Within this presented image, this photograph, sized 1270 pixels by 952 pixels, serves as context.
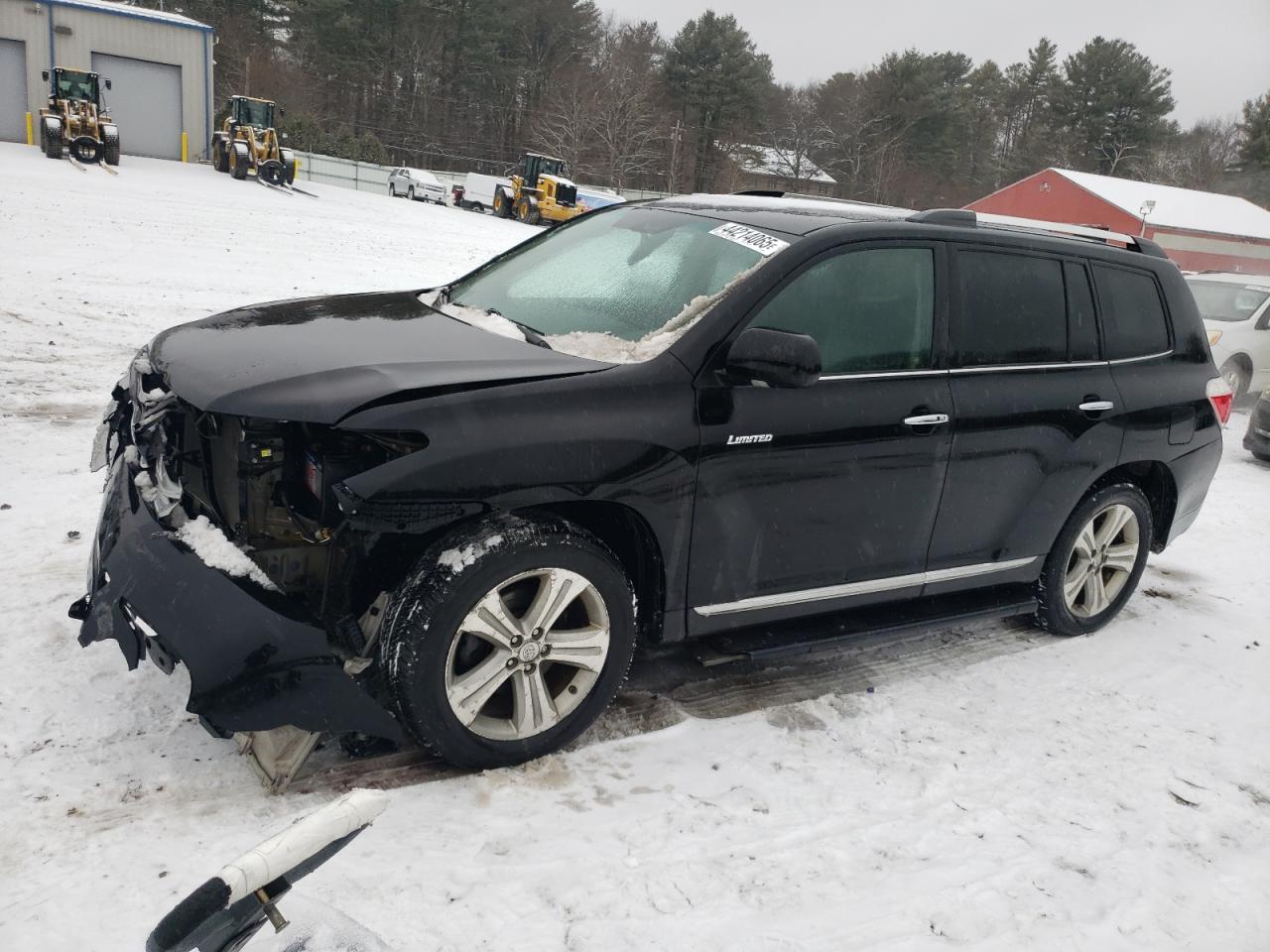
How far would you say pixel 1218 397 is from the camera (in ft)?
16.4

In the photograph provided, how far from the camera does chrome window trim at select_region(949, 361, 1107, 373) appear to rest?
3953 millimetres

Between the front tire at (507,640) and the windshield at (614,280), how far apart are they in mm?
757

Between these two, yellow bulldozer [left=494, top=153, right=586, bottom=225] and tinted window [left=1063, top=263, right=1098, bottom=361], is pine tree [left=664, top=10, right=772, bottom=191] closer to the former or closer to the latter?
yellow bulldozer [left=494, top=153, right=586, bottom=225]

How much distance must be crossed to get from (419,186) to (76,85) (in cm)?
1240

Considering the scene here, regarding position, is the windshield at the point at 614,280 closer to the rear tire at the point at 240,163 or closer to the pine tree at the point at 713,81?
the rear tire at the point at 240,163

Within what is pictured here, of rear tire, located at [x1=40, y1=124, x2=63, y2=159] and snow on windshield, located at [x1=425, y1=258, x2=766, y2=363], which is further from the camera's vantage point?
rear tire, located at [x1=40, y1=124, x2=63, y2=159]

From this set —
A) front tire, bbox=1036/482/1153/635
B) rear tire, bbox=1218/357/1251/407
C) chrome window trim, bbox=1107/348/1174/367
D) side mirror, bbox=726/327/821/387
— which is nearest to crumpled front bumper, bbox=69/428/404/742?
side mirror, bbox=726/327/821/387

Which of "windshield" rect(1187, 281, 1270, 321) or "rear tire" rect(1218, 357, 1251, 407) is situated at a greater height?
"windshield" rect(1187, 281, 1270, 321)

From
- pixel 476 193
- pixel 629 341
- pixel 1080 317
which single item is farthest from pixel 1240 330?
pixel 476 193

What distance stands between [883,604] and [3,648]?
3.34 metres

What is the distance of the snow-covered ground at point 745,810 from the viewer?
2.48m

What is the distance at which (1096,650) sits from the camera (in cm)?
471

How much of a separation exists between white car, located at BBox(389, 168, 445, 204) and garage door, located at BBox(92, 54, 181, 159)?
791 centimetres

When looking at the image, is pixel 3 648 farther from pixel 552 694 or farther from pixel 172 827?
pixel 552 694
